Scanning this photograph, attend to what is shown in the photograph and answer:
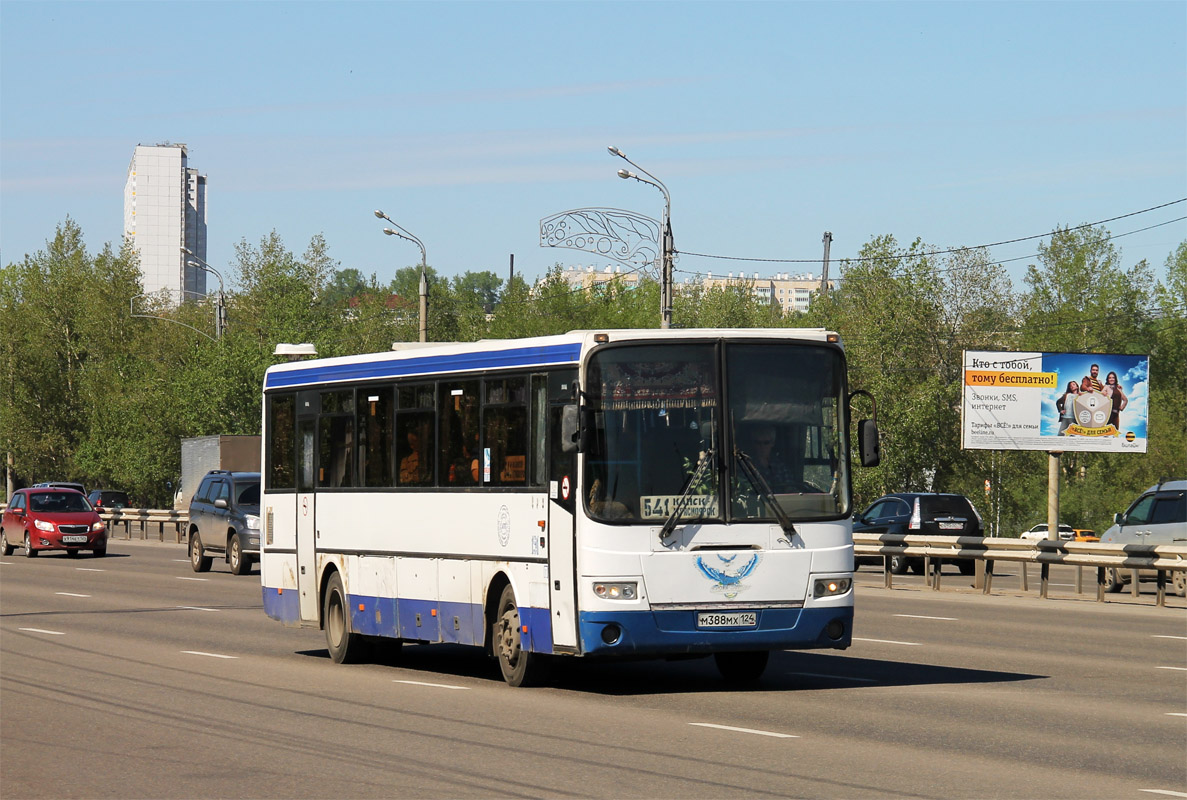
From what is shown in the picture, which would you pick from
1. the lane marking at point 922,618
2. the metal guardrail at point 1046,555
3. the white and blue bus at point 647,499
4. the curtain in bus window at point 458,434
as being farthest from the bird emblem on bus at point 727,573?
the metal guardrail at point 1046,555

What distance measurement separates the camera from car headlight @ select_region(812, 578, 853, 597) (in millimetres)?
13891

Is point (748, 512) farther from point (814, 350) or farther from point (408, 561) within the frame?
point (408, 561)

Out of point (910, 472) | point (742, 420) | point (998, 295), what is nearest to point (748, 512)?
point (742, 420)

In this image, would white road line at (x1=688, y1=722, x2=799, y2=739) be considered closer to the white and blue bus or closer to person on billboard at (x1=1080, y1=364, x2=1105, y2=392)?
the white and blue bus

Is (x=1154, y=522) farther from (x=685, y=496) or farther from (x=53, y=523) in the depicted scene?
(x=53, y=523)

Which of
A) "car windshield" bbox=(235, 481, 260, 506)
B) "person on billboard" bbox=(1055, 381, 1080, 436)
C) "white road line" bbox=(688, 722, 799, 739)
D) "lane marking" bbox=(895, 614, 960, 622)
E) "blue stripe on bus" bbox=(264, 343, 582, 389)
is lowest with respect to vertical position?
"lane marking" bbox=(895, 614, 960, 622)

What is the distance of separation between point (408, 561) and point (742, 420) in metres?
3.89

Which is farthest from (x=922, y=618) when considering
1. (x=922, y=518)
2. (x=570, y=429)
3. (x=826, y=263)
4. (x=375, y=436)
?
(x=826, y=263)

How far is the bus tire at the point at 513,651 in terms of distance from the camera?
1434 cm

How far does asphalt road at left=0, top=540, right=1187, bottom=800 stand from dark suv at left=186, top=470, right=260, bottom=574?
13.2m

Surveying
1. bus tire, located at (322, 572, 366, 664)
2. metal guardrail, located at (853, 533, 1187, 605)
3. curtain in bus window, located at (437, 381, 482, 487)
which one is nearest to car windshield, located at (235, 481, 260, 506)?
metal guardrail, located at (853, 533, 1187, 605)

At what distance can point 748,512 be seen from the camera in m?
13.8

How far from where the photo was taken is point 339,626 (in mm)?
17281

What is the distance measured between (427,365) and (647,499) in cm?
338
